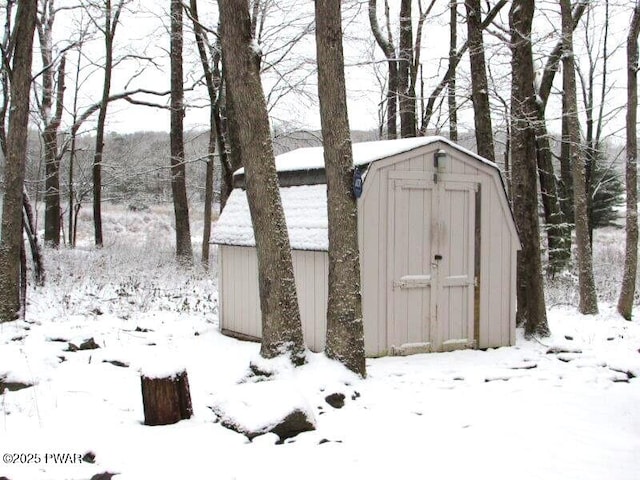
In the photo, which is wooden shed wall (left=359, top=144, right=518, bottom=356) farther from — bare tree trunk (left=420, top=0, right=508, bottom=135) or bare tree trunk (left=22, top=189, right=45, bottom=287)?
bare tree trunk (left=420, top=0, right=508, bottom=135)

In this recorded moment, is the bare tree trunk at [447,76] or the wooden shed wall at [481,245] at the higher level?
the bare tree trunk at [447,76]

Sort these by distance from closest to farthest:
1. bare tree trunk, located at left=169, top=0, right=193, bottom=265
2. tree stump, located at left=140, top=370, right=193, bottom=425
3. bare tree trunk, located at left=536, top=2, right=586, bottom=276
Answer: tree stump, located at left=140, top=370, right=193, bottom=425 < bare tree trunk, located at left=169, top=0, right=193, bottom=265 < bare tree trunk, located at left=536, top=2, right=586, bottom=276

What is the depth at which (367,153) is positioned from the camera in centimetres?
829

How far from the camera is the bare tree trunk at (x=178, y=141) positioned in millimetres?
17562

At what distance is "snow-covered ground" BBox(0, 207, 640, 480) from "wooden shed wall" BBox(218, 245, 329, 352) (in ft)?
1.26

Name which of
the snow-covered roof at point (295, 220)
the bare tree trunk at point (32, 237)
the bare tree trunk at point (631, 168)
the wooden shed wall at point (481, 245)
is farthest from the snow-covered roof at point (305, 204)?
the bare tree trunk at point (631, 168)

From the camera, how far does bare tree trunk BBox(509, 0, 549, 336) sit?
30.3 feet

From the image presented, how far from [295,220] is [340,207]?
6.15 feet

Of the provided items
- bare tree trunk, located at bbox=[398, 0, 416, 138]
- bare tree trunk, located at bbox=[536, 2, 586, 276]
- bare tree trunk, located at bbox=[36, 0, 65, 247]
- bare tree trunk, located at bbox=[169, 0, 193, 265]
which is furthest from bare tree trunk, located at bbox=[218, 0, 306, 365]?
bare tree trunk, located at bbox=[36, 0, 65, 247]

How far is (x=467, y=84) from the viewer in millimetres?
17797

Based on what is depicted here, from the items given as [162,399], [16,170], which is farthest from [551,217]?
[162,399]

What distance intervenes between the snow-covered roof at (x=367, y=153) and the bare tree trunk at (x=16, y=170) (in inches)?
128

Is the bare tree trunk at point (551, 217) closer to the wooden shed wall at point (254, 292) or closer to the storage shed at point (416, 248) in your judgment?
the storage shed at point (416, 248)

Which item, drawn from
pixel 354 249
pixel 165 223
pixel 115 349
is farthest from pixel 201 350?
pixel 165 223
